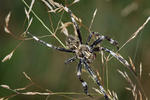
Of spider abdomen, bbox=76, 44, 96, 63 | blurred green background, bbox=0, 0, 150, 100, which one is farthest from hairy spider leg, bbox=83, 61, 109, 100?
blurred green background, bbox=0, 0, 150, 100

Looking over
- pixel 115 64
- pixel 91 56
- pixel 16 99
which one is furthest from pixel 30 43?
pixel 91 56

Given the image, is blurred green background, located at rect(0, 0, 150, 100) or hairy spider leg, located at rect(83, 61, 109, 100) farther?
blurred green background, located at rect(0, 0, 150, 100)

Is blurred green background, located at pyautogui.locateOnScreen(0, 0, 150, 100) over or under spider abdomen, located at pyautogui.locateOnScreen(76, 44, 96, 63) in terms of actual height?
over

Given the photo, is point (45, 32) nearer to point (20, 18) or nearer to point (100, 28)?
point (20, 18)

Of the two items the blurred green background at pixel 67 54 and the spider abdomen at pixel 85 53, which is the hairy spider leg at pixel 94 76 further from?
the blurred green background at pixel 67 54

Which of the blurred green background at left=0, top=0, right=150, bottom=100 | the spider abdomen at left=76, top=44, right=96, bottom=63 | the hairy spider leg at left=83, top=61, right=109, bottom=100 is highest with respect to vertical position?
the blurred green background at left=0, top=0, right=150, bottom=100

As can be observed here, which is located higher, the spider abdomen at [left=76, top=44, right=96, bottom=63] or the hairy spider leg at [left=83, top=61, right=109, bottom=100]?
the spider abdomen at [left=76, top=44, right=96, bottom=63]

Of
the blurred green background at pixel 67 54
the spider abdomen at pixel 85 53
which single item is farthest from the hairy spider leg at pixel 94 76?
the blurred green background at pixel 67 54

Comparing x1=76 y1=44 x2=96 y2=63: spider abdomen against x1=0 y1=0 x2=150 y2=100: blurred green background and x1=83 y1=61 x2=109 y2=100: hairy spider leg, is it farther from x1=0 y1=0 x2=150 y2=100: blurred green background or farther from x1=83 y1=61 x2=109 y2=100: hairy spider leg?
x1=0 y1=0 x2=150 y2=100: blurred green background
